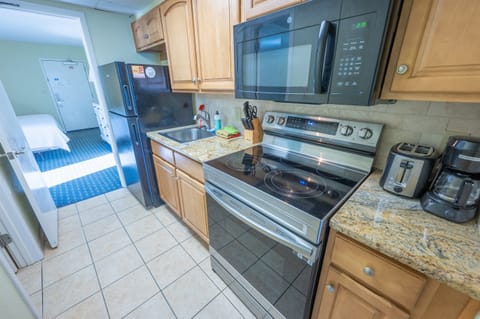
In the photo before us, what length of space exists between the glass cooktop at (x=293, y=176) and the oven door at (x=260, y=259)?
5.4 inches

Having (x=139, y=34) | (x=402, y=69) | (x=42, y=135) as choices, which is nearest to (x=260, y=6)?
(x=402, y=69)

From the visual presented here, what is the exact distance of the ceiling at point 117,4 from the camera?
1938mm

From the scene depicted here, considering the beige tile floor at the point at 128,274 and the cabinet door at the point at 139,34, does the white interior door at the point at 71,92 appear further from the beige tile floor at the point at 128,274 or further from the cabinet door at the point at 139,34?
the beige tile floor at the point at 128,274

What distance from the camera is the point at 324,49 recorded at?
777 millimetres

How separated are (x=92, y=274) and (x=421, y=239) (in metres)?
2.09

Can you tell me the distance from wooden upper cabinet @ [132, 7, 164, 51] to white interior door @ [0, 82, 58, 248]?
1280 mm

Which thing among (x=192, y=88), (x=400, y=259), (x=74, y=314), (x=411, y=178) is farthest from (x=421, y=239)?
(x=74, y=314)

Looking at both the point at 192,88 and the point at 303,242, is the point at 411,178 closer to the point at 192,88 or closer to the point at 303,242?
the point at 303,242

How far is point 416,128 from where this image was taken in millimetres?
954

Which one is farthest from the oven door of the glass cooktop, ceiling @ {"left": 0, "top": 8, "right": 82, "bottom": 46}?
ceiling @ {"left": 0, "top": 8, "right": 82, "bottom": 46}

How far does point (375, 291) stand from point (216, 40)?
158cm

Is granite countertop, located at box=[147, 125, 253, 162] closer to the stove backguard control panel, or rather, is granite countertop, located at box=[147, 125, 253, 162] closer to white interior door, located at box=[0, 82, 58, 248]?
the stove backguard control panel

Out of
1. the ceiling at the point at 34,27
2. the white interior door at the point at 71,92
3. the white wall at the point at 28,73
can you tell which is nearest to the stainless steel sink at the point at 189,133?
the ceiling at the point at 34,27

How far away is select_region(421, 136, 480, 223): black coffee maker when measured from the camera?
64cm
